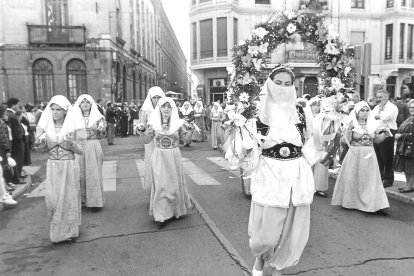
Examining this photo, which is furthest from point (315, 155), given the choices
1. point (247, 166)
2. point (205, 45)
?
point (205, 45)

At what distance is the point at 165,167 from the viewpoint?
5.50 metres

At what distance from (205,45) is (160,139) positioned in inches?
879

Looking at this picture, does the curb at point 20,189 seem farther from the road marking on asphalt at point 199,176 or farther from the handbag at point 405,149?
the handbag at point 405,149

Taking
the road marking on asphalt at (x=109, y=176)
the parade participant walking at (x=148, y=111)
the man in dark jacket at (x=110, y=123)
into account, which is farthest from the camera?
the man in dark jacket at (x=110, y=123)

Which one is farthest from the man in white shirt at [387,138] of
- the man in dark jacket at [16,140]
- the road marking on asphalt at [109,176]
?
the man in dark jacket at [16,140]

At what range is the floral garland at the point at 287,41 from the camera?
21.2 feet

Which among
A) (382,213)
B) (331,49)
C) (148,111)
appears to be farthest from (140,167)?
(382,213)

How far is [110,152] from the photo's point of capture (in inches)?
553

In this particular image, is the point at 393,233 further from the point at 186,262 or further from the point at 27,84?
the point at 27,84

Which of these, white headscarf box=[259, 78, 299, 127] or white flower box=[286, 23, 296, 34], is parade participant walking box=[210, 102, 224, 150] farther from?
white headscarf box=[259, 78, 299, 127]

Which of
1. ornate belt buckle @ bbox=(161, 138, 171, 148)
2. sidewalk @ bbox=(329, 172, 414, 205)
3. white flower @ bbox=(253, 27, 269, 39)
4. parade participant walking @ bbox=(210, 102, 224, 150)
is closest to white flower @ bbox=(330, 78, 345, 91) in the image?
white flower @ bbox=(253, 27, 269, 39)

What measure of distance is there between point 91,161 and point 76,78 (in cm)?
1852

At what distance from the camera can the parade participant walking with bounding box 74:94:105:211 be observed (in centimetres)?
636

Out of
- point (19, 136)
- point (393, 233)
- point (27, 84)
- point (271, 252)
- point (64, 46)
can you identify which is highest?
point (64, 46)
